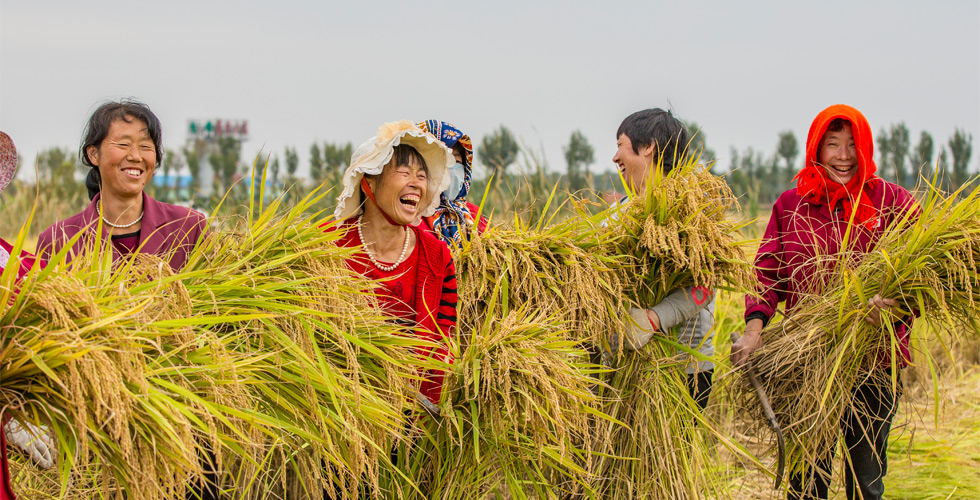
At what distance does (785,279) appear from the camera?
2871 millimetres

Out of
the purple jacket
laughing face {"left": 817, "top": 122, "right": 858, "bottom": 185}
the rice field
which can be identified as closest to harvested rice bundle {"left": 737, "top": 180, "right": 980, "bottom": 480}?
the rice field

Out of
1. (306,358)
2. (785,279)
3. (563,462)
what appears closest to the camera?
(306,358)

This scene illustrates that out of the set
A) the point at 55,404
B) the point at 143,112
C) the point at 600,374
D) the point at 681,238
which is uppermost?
the point at 143,112

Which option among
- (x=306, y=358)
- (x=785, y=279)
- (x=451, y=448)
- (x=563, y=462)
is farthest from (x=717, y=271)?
(x=306, y=358)

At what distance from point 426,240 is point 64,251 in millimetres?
1172

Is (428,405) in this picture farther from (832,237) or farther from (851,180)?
(851,180)

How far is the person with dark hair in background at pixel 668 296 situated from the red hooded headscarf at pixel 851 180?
0.46 meters

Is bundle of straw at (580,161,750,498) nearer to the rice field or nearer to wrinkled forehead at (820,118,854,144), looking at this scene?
the rice field

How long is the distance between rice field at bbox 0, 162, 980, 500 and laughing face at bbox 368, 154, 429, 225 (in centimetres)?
25

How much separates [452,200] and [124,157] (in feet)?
4.00

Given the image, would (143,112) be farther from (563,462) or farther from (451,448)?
(563,462)

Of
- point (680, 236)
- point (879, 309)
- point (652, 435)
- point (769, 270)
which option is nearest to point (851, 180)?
point (769, 270)

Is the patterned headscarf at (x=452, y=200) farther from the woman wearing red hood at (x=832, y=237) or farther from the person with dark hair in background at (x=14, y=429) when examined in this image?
the person with dark hair in background at (x=14, y=429)

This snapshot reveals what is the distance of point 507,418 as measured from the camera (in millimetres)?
2252
